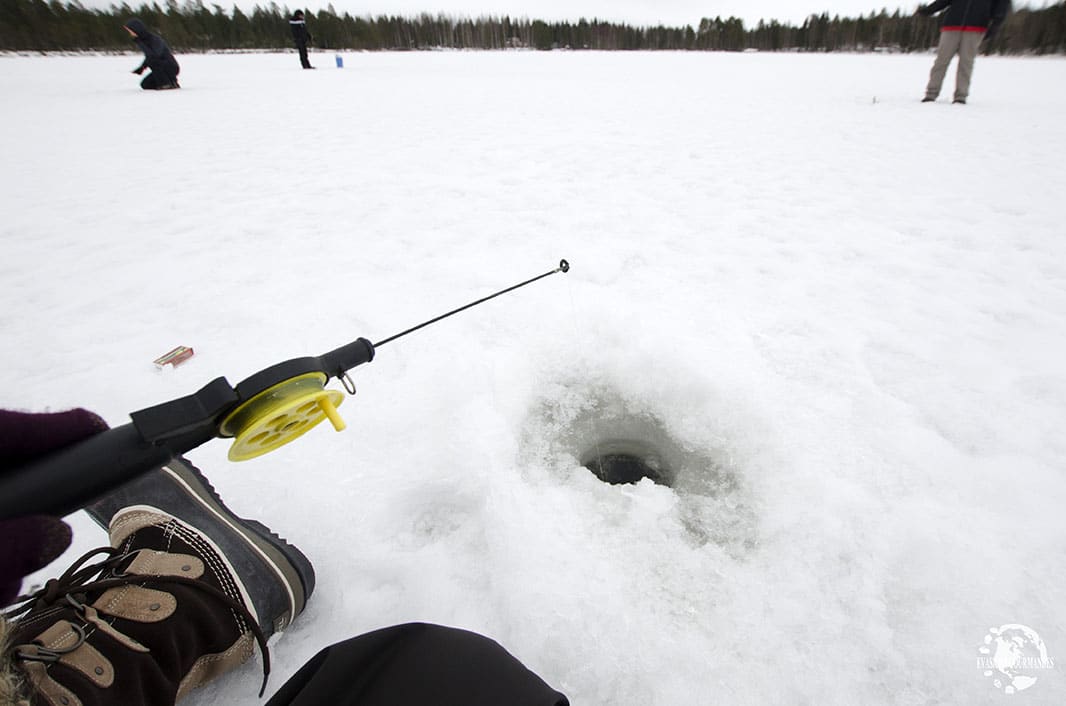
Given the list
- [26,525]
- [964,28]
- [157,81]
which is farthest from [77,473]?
[157,81]

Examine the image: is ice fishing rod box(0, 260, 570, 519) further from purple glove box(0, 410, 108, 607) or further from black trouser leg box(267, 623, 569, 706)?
black trouser leg box(267, 623, 569, 706)

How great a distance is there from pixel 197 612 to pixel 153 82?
14.4 meters

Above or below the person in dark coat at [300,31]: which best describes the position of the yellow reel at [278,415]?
below

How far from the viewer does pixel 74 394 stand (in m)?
2.08

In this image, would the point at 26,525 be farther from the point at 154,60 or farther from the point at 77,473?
the point at 154,60

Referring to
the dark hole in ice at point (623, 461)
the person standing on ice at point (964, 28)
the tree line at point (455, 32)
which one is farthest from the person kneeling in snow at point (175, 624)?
the tree line at point (455, 32)

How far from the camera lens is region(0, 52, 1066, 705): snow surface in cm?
130

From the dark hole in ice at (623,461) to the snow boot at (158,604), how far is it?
1.12 metres

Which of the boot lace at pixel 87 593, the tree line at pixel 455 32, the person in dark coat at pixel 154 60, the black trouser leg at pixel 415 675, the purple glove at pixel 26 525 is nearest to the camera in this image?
the purple glove at pixel 26 525

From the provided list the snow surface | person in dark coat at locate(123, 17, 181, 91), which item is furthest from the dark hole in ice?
person in dark coat at locate(123, 17, 181, 91)

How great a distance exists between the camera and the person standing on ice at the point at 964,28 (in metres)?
6.71

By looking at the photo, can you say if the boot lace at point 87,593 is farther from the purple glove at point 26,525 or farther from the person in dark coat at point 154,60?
the person in dark coat at point 154,60

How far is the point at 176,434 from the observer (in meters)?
0.83

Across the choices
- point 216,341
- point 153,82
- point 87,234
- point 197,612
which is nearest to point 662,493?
point 197,612
